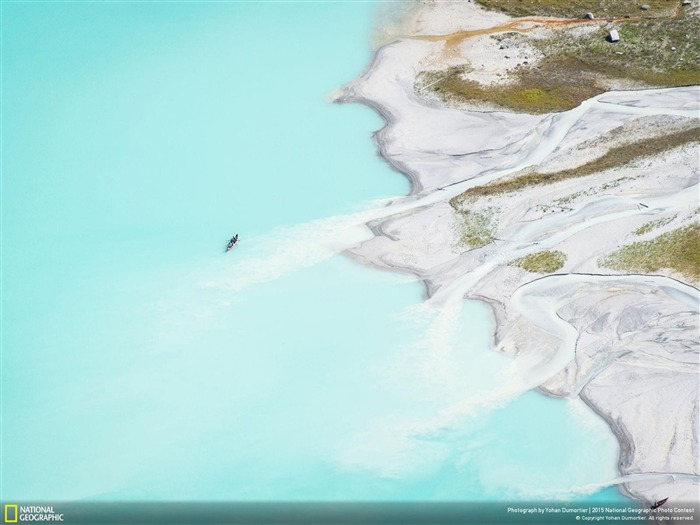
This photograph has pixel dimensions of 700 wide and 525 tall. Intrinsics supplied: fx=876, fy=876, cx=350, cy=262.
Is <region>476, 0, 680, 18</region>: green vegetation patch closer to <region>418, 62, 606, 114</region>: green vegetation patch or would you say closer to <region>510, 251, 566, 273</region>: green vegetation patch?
<region>418, 62, 606, 114</region>: green vegetation patch

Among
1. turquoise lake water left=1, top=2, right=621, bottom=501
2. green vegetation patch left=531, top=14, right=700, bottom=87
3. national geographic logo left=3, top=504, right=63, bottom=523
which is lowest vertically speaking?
national geographic logo left=3, top=504, right=63, bottom=523

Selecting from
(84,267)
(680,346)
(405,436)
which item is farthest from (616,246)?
(84,267)

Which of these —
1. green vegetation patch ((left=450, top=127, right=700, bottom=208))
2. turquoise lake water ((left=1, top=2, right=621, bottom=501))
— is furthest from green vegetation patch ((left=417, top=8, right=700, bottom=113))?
turquoise lake water ((left=1, top=2, right=621, bottom=501))

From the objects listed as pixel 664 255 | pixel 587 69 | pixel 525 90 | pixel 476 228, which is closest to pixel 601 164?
pixel 664 255

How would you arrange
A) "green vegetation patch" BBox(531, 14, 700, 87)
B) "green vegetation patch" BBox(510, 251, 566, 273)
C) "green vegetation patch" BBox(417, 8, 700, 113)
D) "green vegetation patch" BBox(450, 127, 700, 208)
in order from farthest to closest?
1. "green vegetation patch" BBox(531, 14, 700, 87)
2. "green vegetation patch" BBox(417, 8, 700, 113)
3. "green vegetation patch" BBox(450, 127, 700, 208)
4. "green vegetation patch" BBox(510, 251, 566, 273)

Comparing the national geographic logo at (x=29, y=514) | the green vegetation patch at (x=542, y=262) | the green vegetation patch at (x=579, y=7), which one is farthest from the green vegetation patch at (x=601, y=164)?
the national geographic logo at (x=29, y=514)

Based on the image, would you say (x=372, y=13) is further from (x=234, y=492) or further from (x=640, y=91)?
(x=234, y=492)
